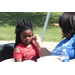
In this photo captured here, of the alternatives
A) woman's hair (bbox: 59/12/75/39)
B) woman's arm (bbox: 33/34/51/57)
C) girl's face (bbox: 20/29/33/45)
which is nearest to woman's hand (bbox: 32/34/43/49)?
woman's arm (bbox: 33/34/51/57)

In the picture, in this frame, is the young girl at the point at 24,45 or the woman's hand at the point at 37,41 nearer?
the young girl at the point at 24,45

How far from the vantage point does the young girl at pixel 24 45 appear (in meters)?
2.09

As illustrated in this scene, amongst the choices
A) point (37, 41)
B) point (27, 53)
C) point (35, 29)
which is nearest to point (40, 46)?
point (37, 41)

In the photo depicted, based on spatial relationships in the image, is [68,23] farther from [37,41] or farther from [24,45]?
[24,45]

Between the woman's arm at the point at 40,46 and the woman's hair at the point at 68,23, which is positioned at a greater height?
the woman's hair at the point at 68,23

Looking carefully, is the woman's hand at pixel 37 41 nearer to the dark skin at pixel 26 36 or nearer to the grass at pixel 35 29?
the dark skin at pixel 26 36

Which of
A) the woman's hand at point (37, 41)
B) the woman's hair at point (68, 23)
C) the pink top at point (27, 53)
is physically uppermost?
the woman's hair at point (68, 23)

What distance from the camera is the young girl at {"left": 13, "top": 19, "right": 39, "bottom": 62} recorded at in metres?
2.09

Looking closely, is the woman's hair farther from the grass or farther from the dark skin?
the grass

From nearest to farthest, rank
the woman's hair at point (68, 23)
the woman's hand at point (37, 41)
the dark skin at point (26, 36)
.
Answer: the woman's hair at point (68, 23), the dark skin at point (26, 36), the woman's hand at point (37, 41)

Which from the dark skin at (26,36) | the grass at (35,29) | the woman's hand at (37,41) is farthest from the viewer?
the grass at (35,29)

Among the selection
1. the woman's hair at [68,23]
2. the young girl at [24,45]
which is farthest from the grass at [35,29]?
the woman's hair at [68,23]
